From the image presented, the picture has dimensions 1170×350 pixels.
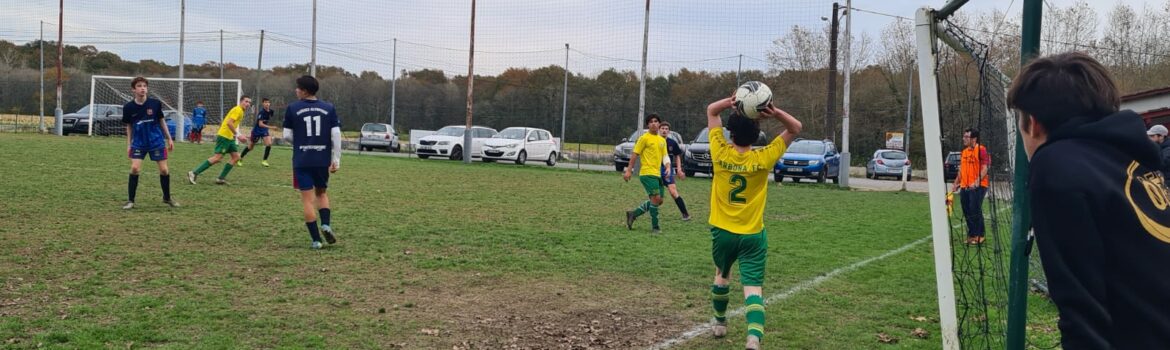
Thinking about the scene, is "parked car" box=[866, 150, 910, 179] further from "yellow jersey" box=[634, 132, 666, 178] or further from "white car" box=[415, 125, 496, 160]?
"yellow jersey" box=[634, 132, 666, 178]

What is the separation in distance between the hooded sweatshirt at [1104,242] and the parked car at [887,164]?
34.5 meters

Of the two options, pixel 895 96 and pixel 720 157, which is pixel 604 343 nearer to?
pixel 720 157

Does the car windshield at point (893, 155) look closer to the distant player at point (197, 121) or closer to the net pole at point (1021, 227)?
the distant player at point (197, 121)

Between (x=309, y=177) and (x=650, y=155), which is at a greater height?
(x=650, y=155)

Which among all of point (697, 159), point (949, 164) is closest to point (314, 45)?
point (697, 159)

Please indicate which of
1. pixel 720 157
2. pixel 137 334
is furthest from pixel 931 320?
pixel 137 334

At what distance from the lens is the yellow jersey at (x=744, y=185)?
521 centimetres

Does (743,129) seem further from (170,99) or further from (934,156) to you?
(170,99)

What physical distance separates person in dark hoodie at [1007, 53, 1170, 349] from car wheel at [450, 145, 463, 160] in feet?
97.6

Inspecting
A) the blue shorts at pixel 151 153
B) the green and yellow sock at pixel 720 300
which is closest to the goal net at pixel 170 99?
the blue shorts at pixel 151 153

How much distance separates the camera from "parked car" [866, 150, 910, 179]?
→ 114 feet

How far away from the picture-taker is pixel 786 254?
9180 millimetres

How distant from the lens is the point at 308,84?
27.6 feet

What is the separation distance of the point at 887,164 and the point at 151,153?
30.5 metres
